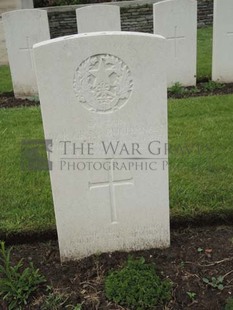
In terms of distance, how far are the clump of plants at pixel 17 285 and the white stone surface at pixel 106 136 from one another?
0.90 feet

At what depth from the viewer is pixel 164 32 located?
20.9ft

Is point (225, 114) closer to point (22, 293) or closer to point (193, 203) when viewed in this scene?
point (193, 203)

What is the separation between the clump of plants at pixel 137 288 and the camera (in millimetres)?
2191

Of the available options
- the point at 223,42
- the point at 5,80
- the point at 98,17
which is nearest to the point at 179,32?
the point at 223,42

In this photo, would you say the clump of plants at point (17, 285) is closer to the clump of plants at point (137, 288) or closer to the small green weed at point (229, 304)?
the clump of plants at point (137, 288)

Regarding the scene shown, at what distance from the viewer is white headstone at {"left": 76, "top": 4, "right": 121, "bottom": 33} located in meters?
6.08

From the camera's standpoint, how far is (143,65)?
2.14 metres

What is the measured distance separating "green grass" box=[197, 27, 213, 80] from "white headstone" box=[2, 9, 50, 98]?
108 inches

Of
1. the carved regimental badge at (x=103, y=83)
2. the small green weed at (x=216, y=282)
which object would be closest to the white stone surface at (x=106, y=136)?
the carved regimental badge at (x=103, y=83)

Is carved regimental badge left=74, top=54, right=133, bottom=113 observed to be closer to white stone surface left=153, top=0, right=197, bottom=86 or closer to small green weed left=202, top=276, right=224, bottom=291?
small green weed left=202, top=276, right=224, bottom=291

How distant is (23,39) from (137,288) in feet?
16.4

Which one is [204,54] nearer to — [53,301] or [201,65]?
[201,65]

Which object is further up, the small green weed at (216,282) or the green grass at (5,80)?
the green grass at (5,80)

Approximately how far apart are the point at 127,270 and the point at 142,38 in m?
1.31
